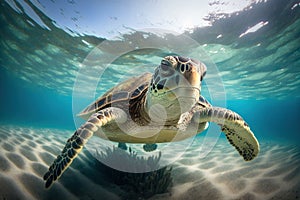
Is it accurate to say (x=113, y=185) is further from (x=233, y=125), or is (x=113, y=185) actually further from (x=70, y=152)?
(x=233, y=125)

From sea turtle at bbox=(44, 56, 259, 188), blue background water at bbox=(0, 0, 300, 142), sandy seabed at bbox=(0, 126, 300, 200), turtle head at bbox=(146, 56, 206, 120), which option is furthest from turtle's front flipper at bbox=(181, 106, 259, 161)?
blue background water at bbox=(0, 0, 300, 142)

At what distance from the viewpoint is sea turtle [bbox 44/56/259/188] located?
2.36 meters

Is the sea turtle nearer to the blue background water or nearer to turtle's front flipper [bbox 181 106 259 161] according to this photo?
turtle's front flipper [bbox 181 106 259 161]

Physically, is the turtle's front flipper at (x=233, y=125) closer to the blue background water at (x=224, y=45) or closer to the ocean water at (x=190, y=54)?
the ocean water at (x=190, y=54)

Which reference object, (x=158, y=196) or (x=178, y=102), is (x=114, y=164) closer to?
(x=158, y=196)

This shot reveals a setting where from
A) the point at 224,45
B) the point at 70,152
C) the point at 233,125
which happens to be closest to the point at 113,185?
the point at 70,152

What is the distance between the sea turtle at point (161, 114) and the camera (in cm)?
236

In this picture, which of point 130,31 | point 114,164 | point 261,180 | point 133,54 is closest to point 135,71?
point 133,54

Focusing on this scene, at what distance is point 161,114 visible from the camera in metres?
A: 3.13

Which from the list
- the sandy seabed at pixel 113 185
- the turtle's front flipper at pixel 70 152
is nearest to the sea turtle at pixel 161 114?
the turtle's front flipper at pixel 70 152

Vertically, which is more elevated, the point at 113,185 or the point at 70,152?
the point at 70,152

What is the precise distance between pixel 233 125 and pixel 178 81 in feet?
6.49

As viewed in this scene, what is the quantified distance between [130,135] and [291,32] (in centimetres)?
1307

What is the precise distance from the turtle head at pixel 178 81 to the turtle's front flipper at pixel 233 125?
3.80 feet
